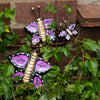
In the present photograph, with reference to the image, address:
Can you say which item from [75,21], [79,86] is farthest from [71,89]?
[75,21]

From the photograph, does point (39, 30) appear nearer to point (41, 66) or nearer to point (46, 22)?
point (46, 22)

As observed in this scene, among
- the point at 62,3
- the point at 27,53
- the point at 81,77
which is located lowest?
the point at 81,77

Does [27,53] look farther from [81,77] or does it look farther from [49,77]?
[81,77]

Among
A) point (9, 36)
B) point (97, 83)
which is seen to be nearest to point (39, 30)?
point (9, 36)

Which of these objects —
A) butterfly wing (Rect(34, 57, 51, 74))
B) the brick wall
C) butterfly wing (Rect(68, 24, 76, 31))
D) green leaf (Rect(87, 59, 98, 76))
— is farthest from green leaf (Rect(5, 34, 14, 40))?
green leaf (Rect(87, 59, 98, 76))

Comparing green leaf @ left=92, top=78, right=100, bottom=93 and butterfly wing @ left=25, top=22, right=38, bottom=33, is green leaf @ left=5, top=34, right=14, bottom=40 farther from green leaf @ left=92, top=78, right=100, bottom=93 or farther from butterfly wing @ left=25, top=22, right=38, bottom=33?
green leaf @ left=92, top=78, right=100, bottom=93

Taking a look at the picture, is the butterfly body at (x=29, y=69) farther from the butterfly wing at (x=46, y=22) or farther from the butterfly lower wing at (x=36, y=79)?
the butterfly wing at (x=46, y=22)

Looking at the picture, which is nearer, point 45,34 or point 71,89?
point 71,89
